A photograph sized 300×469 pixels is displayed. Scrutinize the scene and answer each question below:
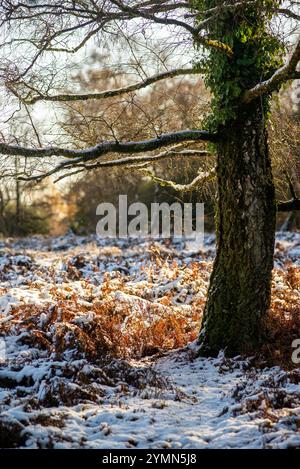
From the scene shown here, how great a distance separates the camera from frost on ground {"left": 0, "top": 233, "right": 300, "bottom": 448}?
17.2 ft

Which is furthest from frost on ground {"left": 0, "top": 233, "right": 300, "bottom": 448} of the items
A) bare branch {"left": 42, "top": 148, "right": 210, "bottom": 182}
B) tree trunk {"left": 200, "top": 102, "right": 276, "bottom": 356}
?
bare branch {"left": 42, "top": 148, "right": 210, "bottom": 182}

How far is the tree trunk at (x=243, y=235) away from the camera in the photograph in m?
7.47

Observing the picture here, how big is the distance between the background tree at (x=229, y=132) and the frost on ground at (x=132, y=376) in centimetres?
79

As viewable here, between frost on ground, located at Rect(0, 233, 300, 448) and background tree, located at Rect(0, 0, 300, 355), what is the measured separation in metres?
0.79

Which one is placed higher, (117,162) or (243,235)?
(117,162)

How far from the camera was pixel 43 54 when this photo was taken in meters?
7.49

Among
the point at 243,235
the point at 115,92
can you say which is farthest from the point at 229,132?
the point at 115,92

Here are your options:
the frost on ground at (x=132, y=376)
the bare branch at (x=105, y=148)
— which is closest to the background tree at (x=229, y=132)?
the bare branch at (x=105, y=148)

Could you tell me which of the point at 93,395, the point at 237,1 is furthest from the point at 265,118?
Result: the point at 93,395

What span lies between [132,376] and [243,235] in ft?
7.91

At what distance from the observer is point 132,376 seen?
274 inches

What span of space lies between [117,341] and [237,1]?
4884 millimetres

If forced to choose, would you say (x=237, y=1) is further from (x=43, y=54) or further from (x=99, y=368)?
(x=99, y=368)

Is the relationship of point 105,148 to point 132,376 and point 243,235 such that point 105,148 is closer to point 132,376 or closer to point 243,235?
point 243,235
